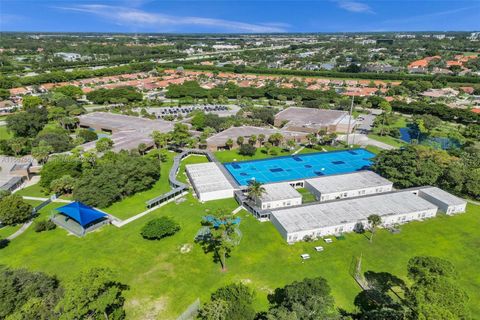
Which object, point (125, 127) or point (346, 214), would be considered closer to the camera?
point (346, 214)

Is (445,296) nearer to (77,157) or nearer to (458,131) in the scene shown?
(77,157)

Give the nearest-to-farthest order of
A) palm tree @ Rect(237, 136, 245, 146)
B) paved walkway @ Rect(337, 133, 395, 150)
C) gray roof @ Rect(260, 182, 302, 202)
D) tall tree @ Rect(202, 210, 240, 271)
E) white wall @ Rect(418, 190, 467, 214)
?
tall tree @ Rect(202, 210, 240, 271) < white wall @ Rect(418, 190, 467, 214) < gray roof @ Rect(260, 182, 302, 202) < palm tree @ Rect(237, 136, 245, 146) < paved walkway @ Rect(337, 133, 395, 150)

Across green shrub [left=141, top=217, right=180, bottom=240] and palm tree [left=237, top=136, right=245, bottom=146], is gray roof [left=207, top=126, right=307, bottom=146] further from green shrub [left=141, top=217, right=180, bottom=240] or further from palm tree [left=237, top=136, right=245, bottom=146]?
green shrub [left=141, top=217, right=180, bottom=240]

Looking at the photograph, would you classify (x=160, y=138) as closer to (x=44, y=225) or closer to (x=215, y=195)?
(x=215, y=195)

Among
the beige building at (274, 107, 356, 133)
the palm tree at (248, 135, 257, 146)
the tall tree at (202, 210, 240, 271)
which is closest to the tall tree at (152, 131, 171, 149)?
the palm tree at (248, 135, 257, 146)

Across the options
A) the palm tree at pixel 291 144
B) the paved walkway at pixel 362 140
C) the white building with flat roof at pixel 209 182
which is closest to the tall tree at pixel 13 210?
the white building with flat roof at pixel 209 182

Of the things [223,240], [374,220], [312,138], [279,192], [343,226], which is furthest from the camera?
[312,138]

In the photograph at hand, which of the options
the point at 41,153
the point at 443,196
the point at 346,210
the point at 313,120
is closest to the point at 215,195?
the point at 346,210

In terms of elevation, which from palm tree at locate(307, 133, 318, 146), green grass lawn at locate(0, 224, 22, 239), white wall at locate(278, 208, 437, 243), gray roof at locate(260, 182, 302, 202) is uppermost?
palm tree at locate(307, 133, 318, 146)
